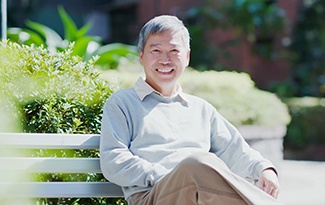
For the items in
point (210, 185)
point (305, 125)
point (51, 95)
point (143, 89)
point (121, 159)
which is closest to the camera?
point (210, 185)

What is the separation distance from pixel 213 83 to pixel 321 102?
21.1ft

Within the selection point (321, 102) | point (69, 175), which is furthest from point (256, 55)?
point (69, 175)

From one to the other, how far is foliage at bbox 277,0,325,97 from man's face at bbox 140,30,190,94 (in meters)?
12.6

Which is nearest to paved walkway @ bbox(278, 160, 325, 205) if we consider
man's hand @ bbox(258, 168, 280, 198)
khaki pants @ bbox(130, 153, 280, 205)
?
man's hand @ bbox(258, 168, 280, 198)

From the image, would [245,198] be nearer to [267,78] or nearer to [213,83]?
[213,83]

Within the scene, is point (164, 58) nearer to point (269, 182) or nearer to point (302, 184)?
point (269, 182)

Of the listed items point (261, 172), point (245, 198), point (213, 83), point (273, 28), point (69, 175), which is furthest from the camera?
point (273, 28)

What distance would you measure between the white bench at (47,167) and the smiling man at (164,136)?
0.21m

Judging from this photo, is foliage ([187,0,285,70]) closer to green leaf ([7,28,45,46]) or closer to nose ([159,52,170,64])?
green leaf ([7,28,45,46])

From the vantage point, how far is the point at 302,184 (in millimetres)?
9047

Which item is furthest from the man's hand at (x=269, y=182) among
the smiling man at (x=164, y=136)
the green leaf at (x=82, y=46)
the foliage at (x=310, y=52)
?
the foliage at (x=310, y=52)

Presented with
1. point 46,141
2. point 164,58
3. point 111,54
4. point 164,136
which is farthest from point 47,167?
point 111,54

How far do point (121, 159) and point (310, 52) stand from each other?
13408mm

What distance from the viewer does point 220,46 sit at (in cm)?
1677
